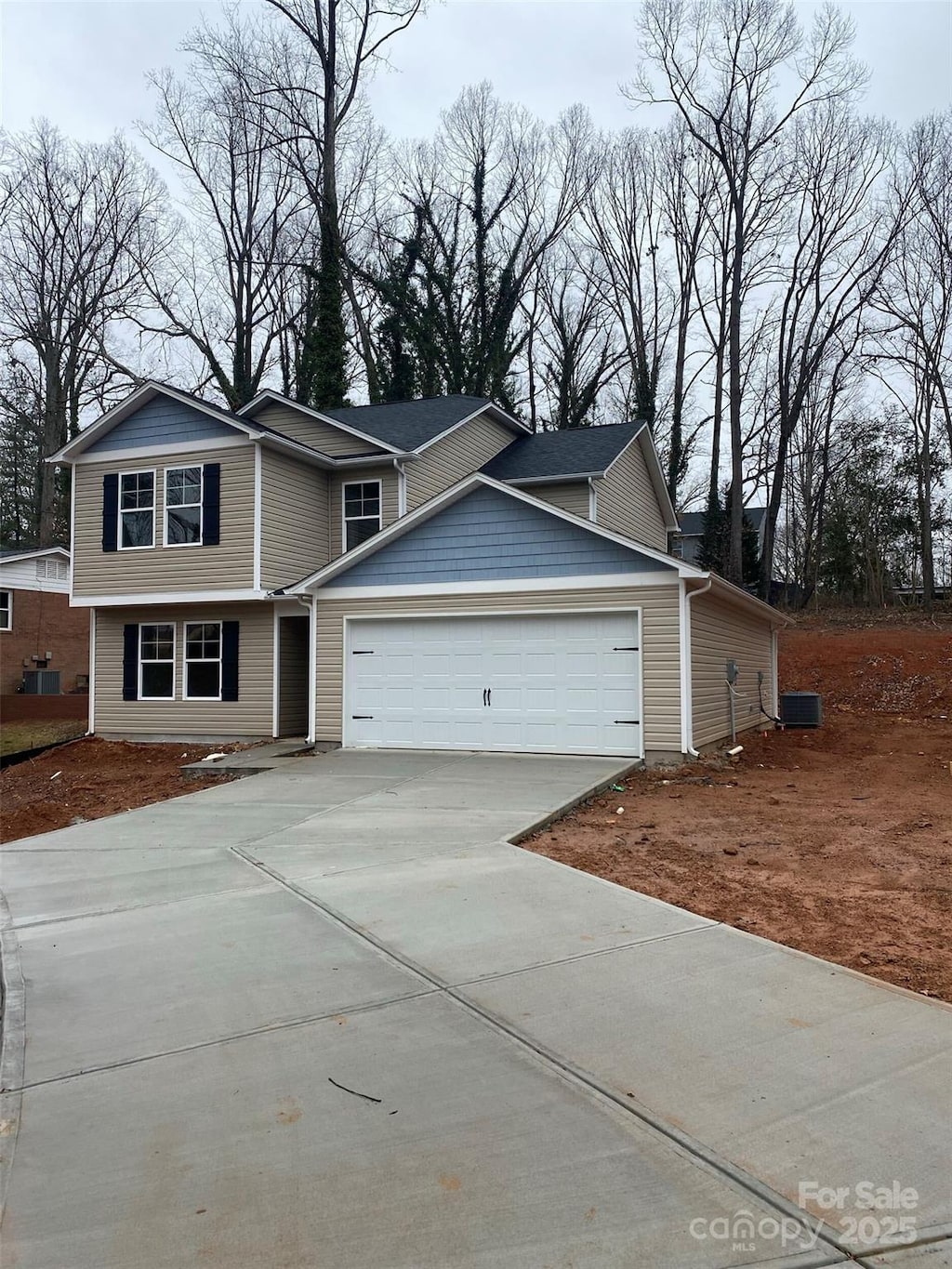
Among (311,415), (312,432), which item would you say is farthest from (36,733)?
(311,415)

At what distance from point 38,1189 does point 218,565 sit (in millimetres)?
13580

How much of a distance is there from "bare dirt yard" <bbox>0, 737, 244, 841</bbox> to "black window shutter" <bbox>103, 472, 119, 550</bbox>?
12.8ft

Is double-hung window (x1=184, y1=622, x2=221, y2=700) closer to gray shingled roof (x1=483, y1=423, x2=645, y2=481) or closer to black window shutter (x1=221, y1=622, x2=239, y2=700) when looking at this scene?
black window shutter (x1=221, y1=622, x2=239, y2=700)

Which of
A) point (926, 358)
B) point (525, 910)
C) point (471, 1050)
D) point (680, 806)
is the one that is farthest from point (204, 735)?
point (926, 358)

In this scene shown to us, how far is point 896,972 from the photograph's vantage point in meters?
4.23

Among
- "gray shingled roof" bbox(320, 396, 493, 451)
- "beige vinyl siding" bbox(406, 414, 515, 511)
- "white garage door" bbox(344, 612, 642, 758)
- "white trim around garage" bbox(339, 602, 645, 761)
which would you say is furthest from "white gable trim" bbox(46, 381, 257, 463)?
"white garage door" bbox(344, 612, 642, 758)

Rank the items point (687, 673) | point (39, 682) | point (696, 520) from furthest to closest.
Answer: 1. point (696, 520)
2. point (39, 682)
3. point (687, 673)

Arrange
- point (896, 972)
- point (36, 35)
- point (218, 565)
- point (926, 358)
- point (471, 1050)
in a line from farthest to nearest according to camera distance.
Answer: point (926, 358), point (218, 565), point (36, 35), point (896, 972), point (471, 1050)

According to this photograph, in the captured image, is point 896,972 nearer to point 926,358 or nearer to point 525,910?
point 525,910

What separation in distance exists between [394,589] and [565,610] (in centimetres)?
285

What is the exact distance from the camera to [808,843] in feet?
23.7

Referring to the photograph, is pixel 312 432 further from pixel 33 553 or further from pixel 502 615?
pixel 33 553

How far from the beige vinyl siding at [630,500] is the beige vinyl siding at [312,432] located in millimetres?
4740

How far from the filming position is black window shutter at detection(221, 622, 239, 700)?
16.2m
